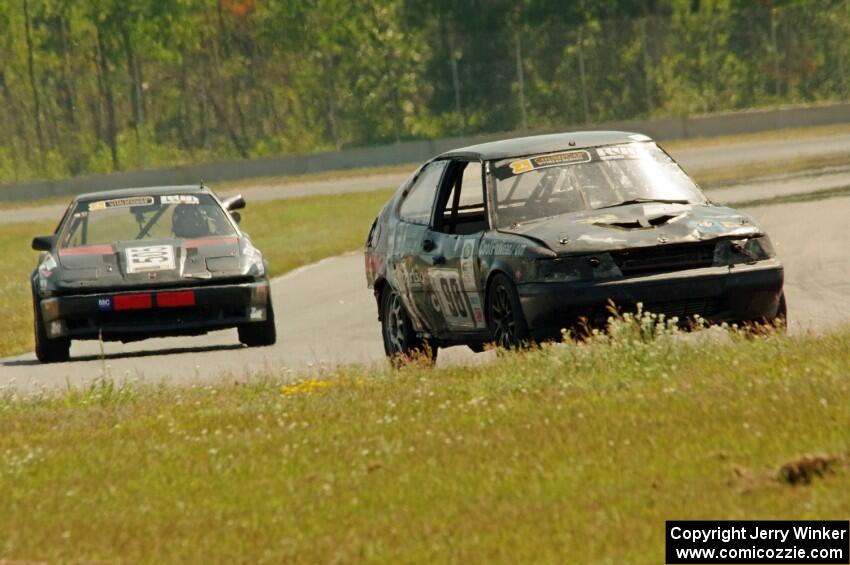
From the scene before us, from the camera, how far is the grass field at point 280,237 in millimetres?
21156

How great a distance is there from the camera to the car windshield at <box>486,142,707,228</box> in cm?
1127

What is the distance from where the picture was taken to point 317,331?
16172 millimetres

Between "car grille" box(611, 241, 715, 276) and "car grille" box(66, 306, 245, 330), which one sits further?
"car grille" box(66, 306, 245, 330)

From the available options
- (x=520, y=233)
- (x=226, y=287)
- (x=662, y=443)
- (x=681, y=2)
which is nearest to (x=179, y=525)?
(x=662, y=443)

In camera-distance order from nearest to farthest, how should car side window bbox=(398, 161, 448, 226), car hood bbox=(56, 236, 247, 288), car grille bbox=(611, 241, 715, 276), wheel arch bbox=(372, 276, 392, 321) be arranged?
car grille bbox=(611, 241, 715, 276), car side window bbox=(398, 161, 448, 226), wheel arch bbox=(372, 276, 392, 321), car hood bbox=(56, 236, 247, 288)

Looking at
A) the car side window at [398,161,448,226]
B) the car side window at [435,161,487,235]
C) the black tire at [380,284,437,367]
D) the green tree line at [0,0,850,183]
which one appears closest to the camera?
the car side window at [435,161,487,235]

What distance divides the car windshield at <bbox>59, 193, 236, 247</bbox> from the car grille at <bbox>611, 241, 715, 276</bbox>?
619 centimetres

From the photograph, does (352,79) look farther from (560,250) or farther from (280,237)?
(560,250)

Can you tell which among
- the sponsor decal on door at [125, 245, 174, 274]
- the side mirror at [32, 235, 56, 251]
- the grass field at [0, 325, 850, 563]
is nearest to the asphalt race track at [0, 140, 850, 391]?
the sponsor decal on door at [125, 245, 174, 274]

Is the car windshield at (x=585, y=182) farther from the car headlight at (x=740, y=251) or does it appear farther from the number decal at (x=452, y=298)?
the car headlight at (x=740, y=251)

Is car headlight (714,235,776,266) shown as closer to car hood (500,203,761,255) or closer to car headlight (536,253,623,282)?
car hood (500,203,761,255)

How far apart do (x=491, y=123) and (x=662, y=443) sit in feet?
164

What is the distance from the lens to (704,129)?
5409cm

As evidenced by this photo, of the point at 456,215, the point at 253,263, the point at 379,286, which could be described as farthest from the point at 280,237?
the point at 456,215
